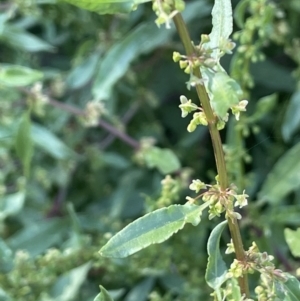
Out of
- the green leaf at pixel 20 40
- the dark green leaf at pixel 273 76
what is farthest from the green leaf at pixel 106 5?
the dark green leaf at pixel 273 76

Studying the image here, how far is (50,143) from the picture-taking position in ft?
3.22

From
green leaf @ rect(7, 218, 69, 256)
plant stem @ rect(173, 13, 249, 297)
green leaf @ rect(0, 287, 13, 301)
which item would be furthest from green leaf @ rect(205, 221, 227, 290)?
green leaf @ rect(7, 218, 69, 256)

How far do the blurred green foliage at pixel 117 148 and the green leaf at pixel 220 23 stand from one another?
0.23 metres

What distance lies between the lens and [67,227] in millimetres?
983

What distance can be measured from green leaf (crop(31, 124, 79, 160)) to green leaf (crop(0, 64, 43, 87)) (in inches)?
7.7

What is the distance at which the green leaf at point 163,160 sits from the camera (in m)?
0.91

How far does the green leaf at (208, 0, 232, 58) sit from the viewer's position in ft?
1.58

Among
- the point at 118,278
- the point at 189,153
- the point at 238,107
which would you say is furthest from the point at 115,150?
the point at 238,107

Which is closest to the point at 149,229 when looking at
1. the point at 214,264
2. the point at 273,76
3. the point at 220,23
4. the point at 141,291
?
the point at 214,264

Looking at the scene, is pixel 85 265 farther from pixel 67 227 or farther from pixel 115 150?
pixel 115 150

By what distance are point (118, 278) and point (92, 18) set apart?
485 millimetres

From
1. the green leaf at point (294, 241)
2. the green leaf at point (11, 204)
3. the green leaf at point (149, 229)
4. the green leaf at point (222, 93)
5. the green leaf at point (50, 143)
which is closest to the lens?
the green leaf at point (222, 93)

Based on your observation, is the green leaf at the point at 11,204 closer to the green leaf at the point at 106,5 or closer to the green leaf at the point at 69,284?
the green leaf at the point at 69,284

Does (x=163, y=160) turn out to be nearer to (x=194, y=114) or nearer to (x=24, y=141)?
(x=24, y=141)
